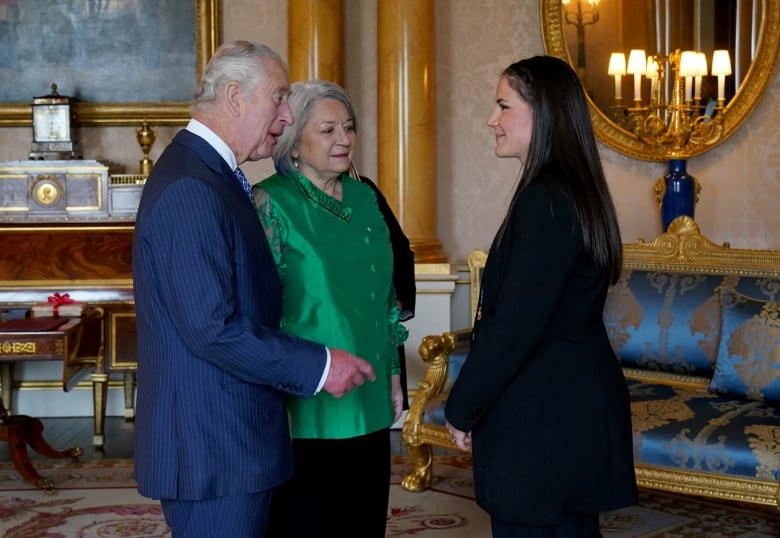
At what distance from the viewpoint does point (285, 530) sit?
246cm

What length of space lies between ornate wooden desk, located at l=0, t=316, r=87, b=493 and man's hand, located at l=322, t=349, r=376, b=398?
301 centimetres

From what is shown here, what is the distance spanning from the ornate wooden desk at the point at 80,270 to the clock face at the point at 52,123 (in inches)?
18.5

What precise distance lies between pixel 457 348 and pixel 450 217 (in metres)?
1.73

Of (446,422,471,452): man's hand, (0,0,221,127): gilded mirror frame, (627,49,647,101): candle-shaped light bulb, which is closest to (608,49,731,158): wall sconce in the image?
(627,49,647,101): candle-shaped light bulb

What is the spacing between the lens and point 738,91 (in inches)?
227

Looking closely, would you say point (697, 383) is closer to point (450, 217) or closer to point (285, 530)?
point (450, 217)

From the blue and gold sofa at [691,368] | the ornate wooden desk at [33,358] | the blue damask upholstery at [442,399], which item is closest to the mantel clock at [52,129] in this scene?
the ornate wooden desk at [33,358]

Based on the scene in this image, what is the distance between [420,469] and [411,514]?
40 cm

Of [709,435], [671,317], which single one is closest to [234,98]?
[709,435]

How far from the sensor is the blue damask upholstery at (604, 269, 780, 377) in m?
4.54

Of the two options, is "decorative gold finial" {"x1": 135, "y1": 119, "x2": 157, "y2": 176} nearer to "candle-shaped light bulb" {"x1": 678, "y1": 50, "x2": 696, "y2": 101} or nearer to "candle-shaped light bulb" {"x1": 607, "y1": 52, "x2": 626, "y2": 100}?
"candle-shaped light bulb" {"x1": 607, "y1": 52, "x2": 626, "y2": 100}

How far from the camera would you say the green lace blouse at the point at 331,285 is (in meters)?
2.44

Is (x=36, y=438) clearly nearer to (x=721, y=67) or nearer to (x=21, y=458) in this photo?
(x=21, y=458)

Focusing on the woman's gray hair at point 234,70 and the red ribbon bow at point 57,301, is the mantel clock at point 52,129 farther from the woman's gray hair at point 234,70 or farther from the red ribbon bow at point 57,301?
the woman's gray hair at point 234,70
